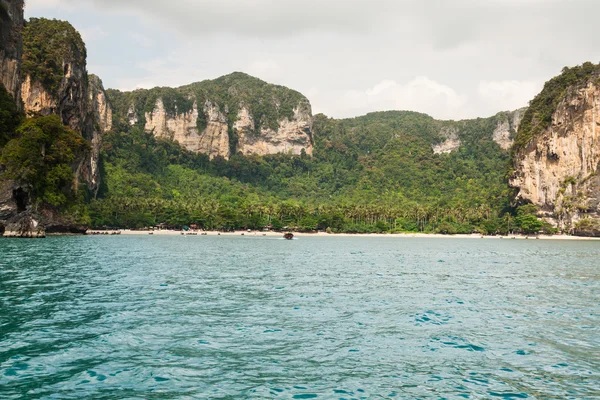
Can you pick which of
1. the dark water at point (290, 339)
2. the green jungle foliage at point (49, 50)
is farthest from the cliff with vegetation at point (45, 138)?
the dark water at point (290, 339)

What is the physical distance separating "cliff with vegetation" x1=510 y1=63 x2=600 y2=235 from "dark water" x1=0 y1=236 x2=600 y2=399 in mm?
125636

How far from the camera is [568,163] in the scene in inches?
5782

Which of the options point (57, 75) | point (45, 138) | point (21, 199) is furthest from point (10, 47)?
point (21, 199)

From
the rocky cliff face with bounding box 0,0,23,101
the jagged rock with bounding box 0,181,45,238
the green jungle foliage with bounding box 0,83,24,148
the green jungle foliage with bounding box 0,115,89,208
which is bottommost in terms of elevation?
the jagged rock with bounding box 0,181,45,238

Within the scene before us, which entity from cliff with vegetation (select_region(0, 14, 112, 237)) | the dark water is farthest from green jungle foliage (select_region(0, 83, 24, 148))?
the dark water

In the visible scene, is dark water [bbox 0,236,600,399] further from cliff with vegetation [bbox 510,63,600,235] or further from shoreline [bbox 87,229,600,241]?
cliff with vegetation [bbox 510,63,600,235]

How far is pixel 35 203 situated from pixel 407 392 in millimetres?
81700

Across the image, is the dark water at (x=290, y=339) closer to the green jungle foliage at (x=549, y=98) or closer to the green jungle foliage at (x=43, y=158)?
the green jungle foliage at (x=43, y=158)

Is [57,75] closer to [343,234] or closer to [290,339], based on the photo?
[343,234]

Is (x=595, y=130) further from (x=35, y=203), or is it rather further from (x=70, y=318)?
(x=70, y=318)

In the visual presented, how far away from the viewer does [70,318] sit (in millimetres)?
17953

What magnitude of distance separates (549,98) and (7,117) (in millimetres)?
156868

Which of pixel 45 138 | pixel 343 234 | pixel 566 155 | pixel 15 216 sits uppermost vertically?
pixel 566 155

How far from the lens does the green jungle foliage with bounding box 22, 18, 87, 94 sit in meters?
102
